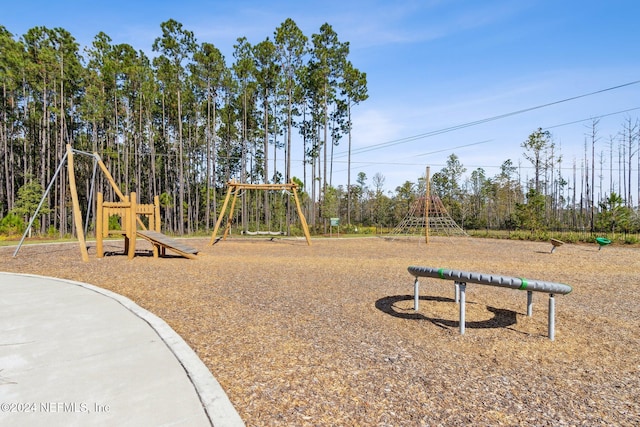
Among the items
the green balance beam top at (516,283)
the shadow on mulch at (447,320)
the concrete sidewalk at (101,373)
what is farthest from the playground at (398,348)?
the green balance beam top at (516,283)

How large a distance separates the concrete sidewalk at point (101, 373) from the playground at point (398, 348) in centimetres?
26

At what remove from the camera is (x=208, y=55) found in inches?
1175

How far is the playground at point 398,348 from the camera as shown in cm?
262

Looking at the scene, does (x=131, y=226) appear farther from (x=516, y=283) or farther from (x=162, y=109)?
(x=162, y=109)

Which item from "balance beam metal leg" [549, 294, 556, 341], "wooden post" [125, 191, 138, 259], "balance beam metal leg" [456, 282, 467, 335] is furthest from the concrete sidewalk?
"wooden post" [125, 191, 138, 259]

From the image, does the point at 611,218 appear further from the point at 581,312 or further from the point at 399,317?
the point at 399,317

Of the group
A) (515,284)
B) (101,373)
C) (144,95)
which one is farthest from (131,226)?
(144,95)

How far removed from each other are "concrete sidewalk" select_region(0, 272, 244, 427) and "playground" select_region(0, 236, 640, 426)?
0.84 ft

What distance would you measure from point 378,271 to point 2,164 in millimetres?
38682

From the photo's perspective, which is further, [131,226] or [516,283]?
[131,226]

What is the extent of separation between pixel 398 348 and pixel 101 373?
295 centimetres

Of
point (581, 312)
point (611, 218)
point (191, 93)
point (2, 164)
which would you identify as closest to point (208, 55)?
point (191, 93)

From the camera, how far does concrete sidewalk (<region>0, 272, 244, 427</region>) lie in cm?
234

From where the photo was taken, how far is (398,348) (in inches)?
153
